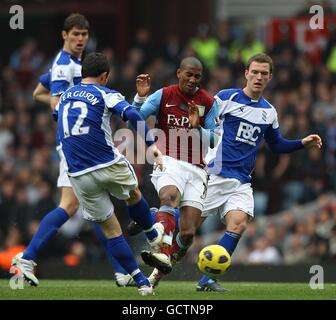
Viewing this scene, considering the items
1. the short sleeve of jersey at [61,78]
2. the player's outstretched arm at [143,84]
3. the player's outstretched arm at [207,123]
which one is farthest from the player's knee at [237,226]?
the short sleeve of jersey at [61,78]

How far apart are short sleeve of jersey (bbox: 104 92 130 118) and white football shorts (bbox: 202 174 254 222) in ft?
5.84

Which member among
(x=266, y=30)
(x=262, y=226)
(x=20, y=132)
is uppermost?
(x=266, y=30)

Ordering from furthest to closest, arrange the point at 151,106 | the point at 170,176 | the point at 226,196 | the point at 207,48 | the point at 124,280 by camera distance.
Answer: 1. the point at 207,48
2. the point at 124,280
3. the point at 226,196
4. the point at 151,106
5. the point at 170,176

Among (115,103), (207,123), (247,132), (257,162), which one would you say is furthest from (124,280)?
(257,162)

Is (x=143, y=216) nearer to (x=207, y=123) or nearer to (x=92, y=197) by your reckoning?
(x=92, y=197)

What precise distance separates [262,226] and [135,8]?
7.81m

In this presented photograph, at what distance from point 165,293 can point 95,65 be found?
2305 mm

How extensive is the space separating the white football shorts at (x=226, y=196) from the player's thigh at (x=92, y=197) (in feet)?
4.69

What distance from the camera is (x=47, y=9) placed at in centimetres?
2575

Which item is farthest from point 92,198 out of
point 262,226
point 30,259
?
point 262,226

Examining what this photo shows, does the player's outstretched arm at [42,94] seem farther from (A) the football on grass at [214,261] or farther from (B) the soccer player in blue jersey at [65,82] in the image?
(A) the football on grass at [214,261]

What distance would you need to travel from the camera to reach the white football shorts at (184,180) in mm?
13016

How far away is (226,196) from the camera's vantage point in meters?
13.5
